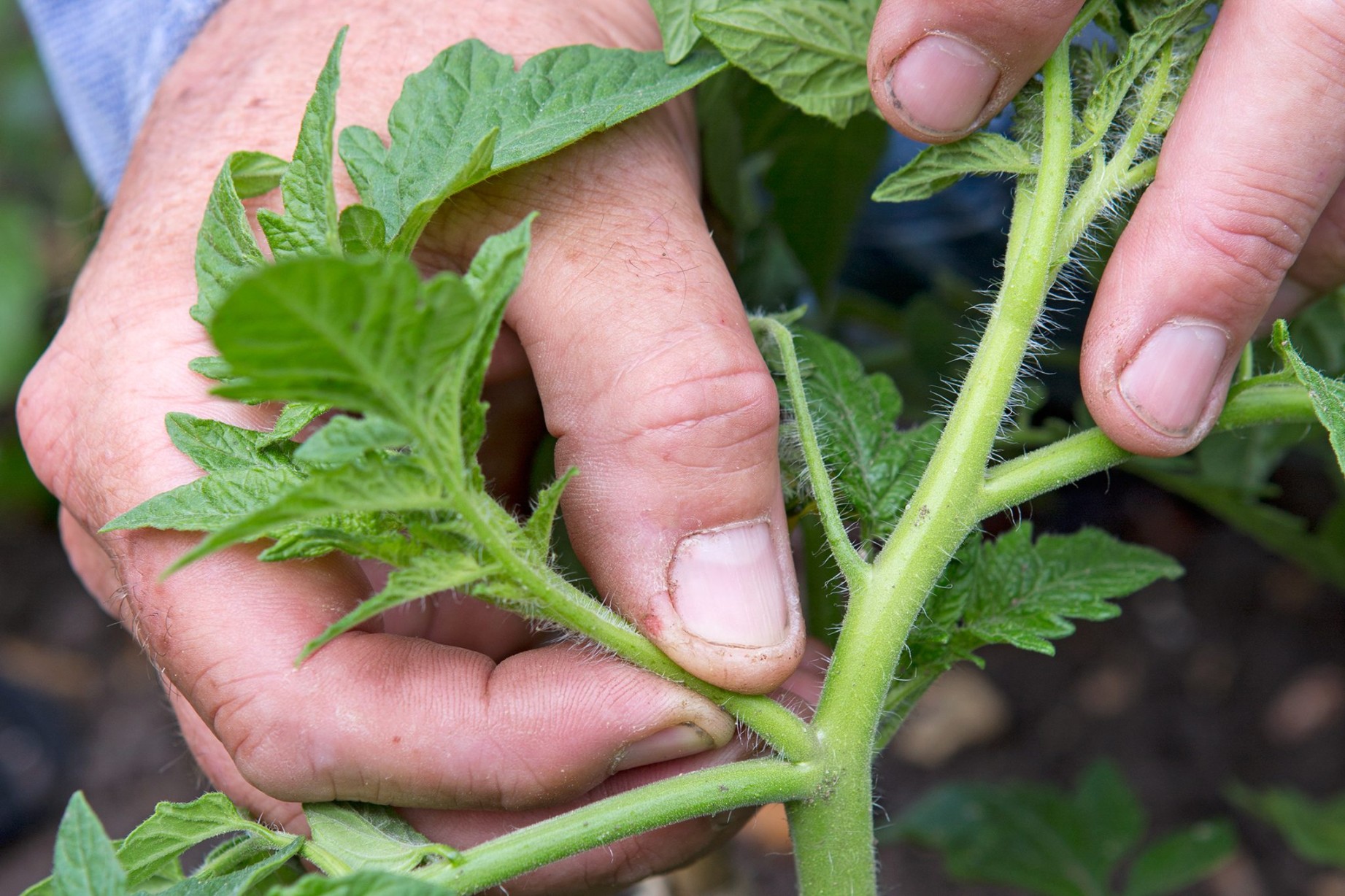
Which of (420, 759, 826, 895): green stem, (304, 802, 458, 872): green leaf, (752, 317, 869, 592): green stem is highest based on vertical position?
(752, 317, 869, 592): green stem

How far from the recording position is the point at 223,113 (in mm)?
1366

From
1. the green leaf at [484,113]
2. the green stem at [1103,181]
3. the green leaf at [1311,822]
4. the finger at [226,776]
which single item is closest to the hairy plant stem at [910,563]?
the green stem at [1103,181]

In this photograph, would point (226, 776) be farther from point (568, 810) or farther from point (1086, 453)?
point (1086, 453)

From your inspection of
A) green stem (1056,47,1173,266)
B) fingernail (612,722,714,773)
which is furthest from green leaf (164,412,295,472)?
green stem (1056,47,1173,266)

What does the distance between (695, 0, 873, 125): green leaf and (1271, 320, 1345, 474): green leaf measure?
0.52m

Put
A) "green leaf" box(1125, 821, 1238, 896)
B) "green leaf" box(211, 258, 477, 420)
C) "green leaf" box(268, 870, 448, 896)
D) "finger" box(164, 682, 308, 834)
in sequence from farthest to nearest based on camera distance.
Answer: "green leaf" box(1125, 821, 1238, 896) → "finger" box(164, 682, 308, 834) → "green leaf" box(268, 870, 448, 896) → "green leaf" box(211, 258, 477, 420)

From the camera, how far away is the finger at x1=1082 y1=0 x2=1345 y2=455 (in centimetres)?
109

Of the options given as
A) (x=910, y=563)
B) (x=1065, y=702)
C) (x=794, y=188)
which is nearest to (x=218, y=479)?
(x=910, y=563)

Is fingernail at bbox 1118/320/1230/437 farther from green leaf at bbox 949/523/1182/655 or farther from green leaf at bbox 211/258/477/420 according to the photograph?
green leaf at bbox 211/258/477/420

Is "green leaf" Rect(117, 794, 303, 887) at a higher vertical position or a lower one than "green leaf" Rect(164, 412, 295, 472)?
lower

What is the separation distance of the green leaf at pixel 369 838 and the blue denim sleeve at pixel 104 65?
3.86 feet

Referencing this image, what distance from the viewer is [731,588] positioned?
3.74 ft

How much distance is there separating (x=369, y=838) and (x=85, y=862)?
273mm

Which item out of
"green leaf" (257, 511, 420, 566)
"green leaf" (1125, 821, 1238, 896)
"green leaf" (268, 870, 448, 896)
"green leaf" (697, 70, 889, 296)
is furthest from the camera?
"green leaf" (1125, 821, 1238, 896)
